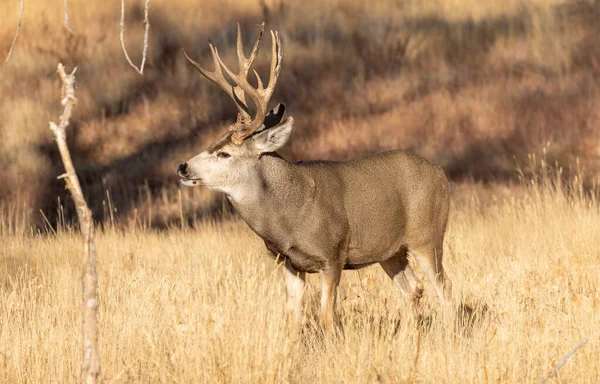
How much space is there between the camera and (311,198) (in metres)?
7.39

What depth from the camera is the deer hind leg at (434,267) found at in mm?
8086

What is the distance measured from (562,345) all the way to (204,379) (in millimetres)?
2239

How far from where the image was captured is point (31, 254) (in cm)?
1006

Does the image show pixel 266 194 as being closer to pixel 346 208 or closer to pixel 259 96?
pixel 346 208

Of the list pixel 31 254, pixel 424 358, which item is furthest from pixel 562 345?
pixel 31 254

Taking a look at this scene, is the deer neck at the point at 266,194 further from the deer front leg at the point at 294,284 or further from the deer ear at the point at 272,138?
the deer front leg at the point at 294,284

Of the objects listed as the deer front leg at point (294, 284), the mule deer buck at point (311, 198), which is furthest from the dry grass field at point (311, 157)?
the mule deer buck at point (311, 198)

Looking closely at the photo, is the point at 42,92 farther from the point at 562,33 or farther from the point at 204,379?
the point at 204,379

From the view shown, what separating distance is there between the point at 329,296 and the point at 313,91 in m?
10.3

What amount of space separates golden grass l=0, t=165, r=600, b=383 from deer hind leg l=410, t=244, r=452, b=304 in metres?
0.10

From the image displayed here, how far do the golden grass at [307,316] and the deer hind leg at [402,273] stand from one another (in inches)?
3.8

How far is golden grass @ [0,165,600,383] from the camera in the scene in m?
5.67

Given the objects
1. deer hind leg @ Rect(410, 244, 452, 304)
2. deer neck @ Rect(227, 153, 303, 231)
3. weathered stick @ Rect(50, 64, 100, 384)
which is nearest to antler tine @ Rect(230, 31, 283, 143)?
deer neck @ Rect(227, 153, 303, 231)

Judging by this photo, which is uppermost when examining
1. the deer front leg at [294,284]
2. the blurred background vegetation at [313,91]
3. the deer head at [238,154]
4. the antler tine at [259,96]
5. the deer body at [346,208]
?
the antler tine at [259,96]
